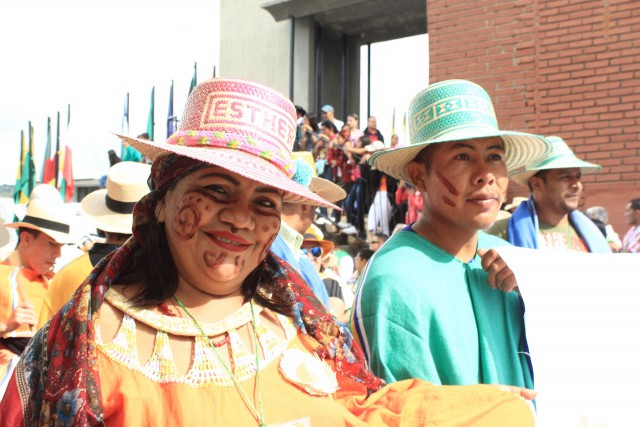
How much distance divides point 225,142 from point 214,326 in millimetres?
521

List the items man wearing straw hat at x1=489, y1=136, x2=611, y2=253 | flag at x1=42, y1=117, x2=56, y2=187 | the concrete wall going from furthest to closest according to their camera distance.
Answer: flag at x1=42, y1=117, x2=56, y2=187 < the concrete wall < man wearing straw hat at x1=489, y1=136, x2=611, y2=253

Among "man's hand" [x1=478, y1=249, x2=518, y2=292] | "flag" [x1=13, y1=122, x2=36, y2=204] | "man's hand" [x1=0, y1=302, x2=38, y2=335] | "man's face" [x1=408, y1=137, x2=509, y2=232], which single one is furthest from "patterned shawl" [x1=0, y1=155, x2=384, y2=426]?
"flag" [x1=13, y1=122, x2=36, y2=204]

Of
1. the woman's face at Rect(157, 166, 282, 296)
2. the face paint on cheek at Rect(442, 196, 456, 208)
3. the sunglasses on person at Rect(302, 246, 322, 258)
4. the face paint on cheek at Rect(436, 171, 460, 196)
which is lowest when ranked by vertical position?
the sunglasses on person at Rect(302, 246, 322, 258)

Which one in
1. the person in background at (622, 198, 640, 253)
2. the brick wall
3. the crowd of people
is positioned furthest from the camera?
the brick wall

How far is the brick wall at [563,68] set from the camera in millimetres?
7875

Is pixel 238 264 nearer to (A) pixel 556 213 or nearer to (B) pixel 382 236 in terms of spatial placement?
(A) pixel 556 213

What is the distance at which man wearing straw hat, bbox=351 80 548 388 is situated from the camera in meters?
2.05

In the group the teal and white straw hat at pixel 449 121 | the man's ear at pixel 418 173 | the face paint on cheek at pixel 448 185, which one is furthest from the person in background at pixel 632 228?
the face paint on cheek at pixel 448 185

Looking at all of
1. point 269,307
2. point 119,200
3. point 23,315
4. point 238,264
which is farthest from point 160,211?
point 119,200

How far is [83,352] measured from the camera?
139 cm

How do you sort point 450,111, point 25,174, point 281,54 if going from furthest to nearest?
point 25,174, point 281,54, point 450,111

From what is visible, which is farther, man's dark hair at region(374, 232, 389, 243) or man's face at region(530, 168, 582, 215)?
man's dark hair at region(374, 232, 389, 243)

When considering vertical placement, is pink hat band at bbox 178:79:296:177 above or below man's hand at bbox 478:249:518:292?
above

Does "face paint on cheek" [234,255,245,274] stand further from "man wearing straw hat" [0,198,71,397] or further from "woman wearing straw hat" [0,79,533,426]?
"man wearing straw hat" [0,198,71,397]
